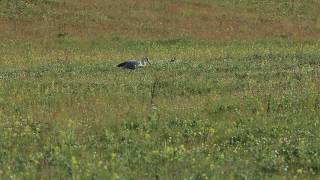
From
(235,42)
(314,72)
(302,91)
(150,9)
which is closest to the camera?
(302,91)

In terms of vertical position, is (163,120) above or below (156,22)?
above

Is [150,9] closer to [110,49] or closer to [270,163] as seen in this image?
[110,49]

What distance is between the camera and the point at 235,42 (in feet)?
120

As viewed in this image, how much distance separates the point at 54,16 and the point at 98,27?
147 inches

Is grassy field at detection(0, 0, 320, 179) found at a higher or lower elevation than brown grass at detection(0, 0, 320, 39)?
higher

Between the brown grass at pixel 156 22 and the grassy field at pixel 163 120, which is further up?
the grassy field at pixel 163 120

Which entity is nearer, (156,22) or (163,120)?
(163,120)

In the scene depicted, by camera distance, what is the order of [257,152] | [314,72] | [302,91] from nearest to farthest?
[257,152] < [302,91] < [314,72]

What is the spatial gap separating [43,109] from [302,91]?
20.6ft

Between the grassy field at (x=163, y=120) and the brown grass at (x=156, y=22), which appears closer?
the grassy field at (x=163, y=120)

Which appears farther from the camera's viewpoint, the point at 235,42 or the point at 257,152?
the point at 235,42

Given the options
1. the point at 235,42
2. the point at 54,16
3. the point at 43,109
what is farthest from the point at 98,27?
the point at 43,109

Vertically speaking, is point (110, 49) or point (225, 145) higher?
point (225, 145)

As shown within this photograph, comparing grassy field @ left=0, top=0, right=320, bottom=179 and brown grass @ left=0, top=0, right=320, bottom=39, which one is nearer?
grassy field @ left=0, top=0, right=320, bottom=179
